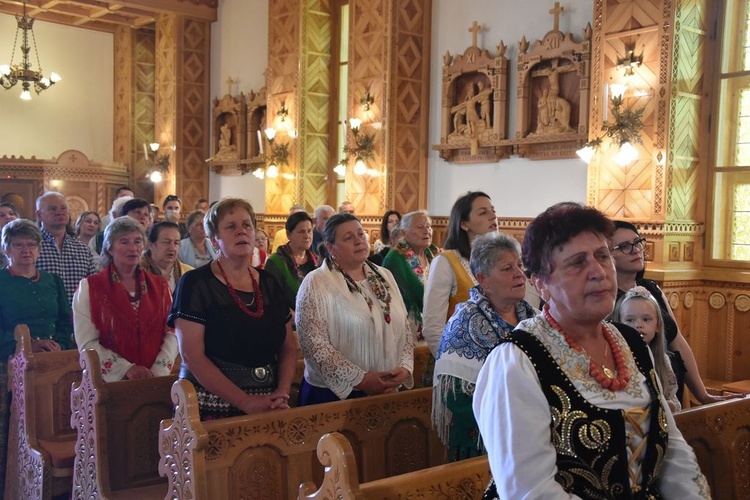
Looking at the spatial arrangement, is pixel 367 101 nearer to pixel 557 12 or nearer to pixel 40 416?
pixel 557 12

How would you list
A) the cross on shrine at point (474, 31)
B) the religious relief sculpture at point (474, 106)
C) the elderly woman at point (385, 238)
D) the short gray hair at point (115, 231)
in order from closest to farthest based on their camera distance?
the short gray hair at point (115, 231) → the elderly woman at point (385, 238) → the religious relief sculpture at point (474, 106) → the cross on shrine at point (474, 31)

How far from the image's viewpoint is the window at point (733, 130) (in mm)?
6918

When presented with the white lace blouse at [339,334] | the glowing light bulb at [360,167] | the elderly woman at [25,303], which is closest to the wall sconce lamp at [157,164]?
the glowing light bulb at [360,167]

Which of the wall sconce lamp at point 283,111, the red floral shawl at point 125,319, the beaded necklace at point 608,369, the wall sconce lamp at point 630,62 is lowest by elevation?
the red floral shawl at point 125,319

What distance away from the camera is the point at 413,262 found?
475cm

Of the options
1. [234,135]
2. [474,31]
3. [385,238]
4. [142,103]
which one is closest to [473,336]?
[385,238]

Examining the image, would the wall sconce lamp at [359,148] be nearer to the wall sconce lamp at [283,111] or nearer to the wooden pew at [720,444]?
the wall sconce lamp at [283,111]

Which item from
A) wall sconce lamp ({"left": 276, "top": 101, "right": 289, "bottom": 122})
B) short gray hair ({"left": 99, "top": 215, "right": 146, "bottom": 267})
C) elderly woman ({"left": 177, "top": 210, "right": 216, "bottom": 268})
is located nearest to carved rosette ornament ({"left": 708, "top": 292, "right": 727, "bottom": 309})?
elderly woman ({"left": 177, "top": 210, "right": 216, "bottom": 268})

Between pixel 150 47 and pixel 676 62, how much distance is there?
450 inches

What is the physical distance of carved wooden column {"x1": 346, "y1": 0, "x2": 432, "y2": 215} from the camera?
32.1ft

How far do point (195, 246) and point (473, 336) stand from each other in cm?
391

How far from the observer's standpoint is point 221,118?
13.8 metres

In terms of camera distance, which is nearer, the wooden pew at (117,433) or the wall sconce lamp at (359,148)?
the wooden pew at (117,433)

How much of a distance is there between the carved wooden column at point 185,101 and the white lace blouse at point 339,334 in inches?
436
